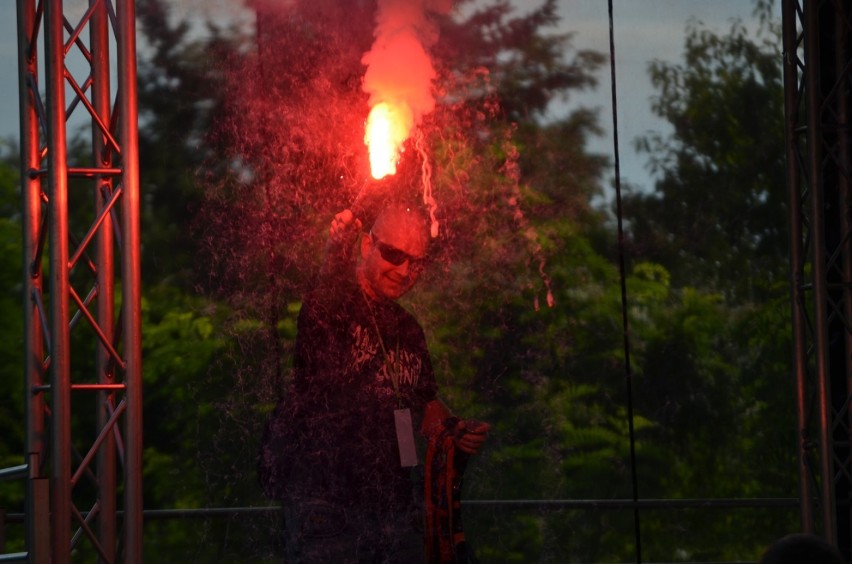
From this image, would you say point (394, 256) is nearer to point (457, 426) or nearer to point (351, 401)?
point (351, 401)

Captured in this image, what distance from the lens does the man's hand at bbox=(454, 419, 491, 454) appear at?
4621 mm

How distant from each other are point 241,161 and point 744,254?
2283 mm

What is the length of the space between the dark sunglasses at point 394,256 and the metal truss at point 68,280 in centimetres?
115

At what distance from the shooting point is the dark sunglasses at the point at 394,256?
4734 millimetres

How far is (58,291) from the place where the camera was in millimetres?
3615

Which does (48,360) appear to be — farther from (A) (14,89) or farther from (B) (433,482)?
(A) (14,89)

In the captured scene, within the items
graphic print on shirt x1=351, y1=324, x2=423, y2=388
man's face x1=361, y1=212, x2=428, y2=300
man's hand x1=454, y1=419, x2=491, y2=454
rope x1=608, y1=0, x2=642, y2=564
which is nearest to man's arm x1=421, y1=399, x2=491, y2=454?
man's hand x1=454, y1=419, x2=491, y2=454

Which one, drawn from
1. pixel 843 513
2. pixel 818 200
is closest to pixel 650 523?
pixel 843 513

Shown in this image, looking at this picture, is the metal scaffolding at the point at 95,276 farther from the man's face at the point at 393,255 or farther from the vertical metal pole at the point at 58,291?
the man's face at the point at 393,255

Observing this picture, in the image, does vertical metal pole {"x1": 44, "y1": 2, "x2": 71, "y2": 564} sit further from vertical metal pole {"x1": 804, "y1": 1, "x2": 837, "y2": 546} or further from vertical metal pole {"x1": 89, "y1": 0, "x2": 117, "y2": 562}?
vertical metal pole {"x1": 804, "y1": 1, "x2": 837, "y2": 546}

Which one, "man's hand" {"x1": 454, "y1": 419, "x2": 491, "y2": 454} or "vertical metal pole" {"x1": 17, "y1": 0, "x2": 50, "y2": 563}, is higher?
"vertical metal pole" {"x1": 17, "y1": 0, "x2": 50, "y2": 563}

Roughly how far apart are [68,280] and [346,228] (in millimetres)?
1390

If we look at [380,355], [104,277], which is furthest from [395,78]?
[104,277]

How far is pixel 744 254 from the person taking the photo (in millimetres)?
5664
